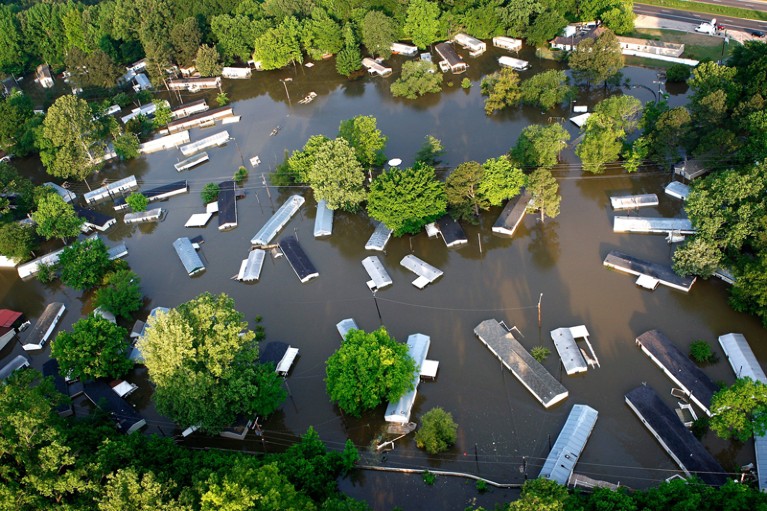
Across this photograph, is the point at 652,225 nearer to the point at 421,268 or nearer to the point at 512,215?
the point at 512,215

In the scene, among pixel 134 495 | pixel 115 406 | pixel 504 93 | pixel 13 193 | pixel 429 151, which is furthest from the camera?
pixel 504 93

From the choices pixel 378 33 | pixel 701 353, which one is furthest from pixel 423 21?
pixel 701 353

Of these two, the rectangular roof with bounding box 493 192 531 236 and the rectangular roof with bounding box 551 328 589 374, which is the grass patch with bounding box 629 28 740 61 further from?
the rectangular roof with bounding box 551 328 589 374

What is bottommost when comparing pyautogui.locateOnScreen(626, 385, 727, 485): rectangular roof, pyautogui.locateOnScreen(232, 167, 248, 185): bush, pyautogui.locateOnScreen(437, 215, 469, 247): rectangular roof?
pyautogui.locateOnScreen(626, 385, 727, 485): rectangular roof

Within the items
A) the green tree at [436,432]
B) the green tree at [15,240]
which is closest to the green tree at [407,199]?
the green tree at [436,432]

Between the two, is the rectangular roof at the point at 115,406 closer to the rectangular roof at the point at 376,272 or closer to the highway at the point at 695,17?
the rectangular roof at the point at 376,272

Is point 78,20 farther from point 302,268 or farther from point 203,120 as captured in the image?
point 302,268

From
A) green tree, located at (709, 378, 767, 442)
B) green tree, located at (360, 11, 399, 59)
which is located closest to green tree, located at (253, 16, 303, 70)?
green tree, located at (360, 11, 399, 59)
